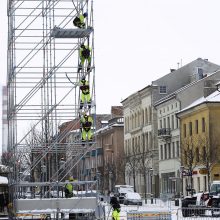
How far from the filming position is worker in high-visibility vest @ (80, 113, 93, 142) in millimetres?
29016

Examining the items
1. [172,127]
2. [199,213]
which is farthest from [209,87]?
[199,213]

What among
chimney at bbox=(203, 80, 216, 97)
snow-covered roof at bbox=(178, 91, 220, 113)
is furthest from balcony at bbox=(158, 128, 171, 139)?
snow-covered roof at bbox=(178, 91, 220, 113)

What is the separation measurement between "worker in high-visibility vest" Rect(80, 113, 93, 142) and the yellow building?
41190 millimetres

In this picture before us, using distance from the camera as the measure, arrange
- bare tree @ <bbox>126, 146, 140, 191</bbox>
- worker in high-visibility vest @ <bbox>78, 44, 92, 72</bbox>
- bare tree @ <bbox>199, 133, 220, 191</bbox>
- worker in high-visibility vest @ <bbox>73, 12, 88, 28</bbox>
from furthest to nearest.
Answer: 1. bare tree @ <bbox>126, 146, 140, 191</bbox>
2. bare tree @ <bbox>199, 133, 220, 191</bbox>
3. worker in high-visibility vest @ <bbox>73, 12, 88, 28</bbox>
4. worker in high-visibility vest @ <bbox>78, 44, 92, 72</bbox>

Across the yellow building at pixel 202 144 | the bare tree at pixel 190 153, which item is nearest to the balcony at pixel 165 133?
the yellow building at pixel 202 144

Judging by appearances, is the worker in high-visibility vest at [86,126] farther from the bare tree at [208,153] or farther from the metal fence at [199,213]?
the bare tree at [208,153]

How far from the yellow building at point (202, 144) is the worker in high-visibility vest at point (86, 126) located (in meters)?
41.2

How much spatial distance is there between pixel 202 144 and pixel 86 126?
152 ft

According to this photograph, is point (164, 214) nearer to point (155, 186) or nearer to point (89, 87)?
point (89, 87)

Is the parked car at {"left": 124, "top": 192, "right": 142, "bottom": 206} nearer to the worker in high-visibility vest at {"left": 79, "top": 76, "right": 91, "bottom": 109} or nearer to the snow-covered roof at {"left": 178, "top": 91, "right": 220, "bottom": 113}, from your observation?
the snow-covered roof at {"left": 178, "top": 91, "right": 220, "bottom": 113}

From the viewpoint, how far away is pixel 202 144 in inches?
2926

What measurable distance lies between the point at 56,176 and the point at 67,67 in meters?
4.09

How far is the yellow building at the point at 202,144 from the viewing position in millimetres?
72438

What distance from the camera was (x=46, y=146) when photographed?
31.0 metres
